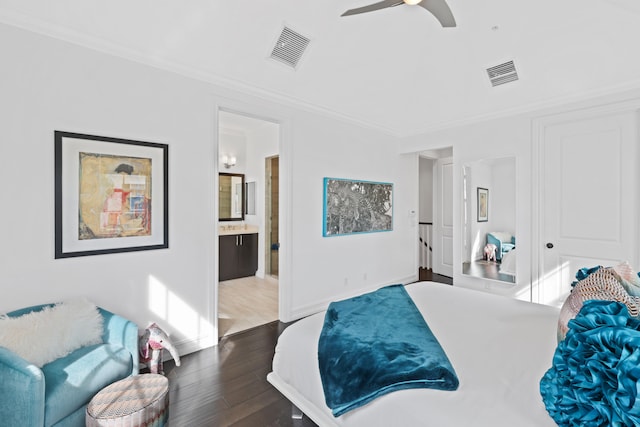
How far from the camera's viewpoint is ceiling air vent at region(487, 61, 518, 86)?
345 centimetres

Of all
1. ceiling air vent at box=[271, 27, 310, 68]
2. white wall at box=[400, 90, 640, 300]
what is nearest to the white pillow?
ceiling air vent at box=[271, 27, 310, 68]

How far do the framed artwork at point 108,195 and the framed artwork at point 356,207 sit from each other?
6.44 ft

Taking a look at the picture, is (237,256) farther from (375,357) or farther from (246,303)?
(375,357)

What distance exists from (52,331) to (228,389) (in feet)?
3.87

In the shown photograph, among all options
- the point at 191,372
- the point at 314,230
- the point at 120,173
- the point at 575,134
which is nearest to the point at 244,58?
the point at 120,173

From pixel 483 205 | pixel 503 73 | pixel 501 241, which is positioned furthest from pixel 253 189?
pixel 503 73

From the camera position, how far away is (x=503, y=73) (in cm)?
353

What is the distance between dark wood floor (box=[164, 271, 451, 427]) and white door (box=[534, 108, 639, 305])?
128 inches

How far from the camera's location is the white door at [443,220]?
5125 mm

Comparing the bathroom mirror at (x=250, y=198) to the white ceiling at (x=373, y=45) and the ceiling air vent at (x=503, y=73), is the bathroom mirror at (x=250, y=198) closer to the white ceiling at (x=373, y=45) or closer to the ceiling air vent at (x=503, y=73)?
the white ceiling at (x=373, y=45)

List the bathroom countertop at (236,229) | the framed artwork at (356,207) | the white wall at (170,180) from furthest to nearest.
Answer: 1. the bathroom countertop at (236,229)
2. the framed artwork at (356,207)
3. the white wall at (170,180)

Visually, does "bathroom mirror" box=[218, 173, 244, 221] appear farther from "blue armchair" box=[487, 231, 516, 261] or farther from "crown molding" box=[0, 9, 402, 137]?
"blue armchair" box=[487, 231, 516, 261]

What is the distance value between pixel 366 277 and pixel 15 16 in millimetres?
4301

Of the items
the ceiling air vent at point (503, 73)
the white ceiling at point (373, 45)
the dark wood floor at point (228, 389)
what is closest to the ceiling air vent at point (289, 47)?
the white ceiling at point (373, 45)
